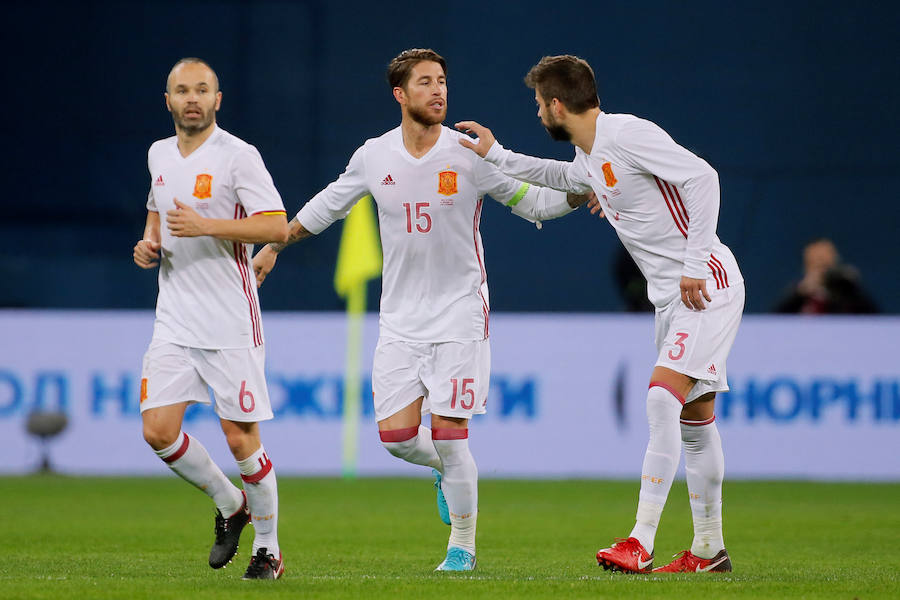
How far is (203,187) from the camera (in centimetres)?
622

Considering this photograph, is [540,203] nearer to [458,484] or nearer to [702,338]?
[702,338]

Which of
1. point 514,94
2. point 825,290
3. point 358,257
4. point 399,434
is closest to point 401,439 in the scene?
point 399,434

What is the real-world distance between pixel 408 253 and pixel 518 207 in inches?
24.3

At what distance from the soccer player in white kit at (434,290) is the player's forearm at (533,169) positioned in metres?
0.09

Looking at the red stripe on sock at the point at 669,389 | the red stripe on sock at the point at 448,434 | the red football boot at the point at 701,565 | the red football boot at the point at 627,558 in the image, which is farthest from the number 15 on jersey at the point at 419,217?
the red football boot at the point at 701,565

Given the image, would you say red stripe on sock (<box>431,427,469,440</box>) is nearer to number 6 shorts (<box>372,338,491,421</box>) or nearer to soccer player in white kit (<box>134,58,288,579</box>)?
number 6 shorts (<box>372,338,491,421</box>)

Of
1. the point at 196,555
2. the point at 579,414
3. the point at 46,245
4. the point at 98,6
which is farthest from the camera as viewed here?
the point at 98,6

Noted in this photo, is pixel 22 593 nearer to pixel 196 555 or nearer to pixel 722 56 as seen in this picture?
pixel 196 555

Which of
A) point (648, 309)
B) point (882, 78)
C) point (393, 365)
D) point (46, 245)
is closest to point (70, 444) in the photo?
point (46, 245)

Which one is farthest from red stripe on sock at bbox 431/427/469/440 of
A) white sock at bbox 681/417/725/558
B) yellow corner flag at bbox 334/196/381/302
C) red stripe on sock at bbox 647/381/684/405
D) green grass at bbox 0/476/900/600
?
yellow corner flag at bbox 334/196/381/302

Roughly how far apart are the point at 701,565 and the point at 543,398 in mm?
6197

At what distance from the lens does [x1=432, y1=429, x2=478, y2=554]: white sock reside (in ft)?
21.5

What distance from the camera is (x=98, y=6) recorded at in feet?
54.5

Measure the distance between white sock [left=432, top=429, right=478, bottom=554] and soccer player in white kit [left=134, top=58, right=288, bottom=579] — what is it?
31.5 inches
